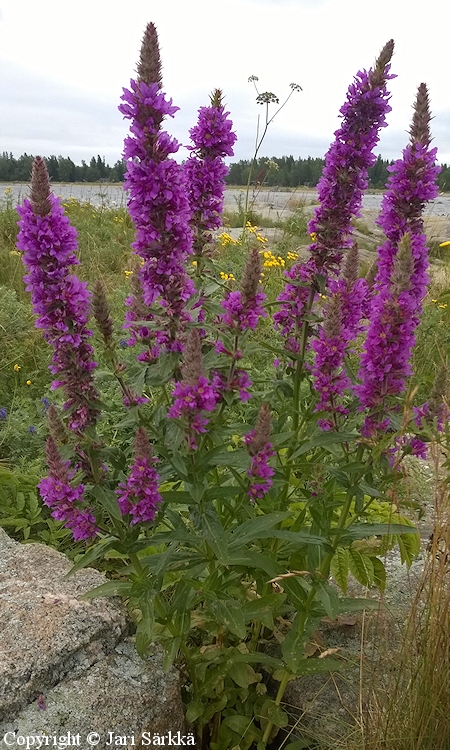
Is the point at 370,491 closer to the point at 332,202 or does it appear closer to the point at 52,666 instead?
the point at 332,202

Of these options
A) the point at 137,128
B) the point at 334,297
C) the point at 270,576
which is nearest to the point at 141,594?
the point at 270,576

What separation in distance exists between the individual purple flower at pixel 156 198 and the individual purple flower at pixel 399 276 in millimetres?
778

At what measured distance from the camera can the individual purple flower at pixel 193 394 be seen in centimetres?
203

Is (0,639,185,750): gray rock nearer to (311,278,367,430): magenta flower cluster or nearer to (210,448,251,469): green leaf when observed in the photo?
(210,448,251,469): green leaf

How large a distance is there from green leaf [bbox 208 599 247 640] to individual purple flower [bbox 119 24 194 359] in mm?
1089

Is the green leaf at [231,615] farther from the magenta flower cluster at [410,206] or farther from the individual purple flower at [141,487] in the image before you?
the magenta flower cluster at [410,206]

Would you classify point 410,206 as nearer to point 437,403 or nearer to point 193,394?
point 437,403

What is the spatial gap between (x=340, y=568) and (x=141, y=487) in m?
1.06

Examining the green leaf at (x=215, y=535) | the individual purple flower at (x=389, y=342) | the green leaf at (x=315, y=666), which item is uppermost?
the individual purple flower at (x=389, y=342)

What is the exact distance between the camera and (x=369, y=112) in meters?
2.61

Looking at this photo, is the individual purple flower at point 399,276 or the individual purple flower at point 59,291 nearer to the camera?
the individual purple flower at point 59,291

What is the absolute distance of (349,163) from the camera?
2689 millimetres

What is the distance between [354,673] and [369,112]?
8.95ft

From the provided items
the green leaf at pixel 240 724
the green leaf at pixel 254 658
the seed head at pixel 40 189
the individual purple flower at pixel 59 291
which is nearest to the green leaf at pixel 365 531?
the green leaf at pixel 254 658
